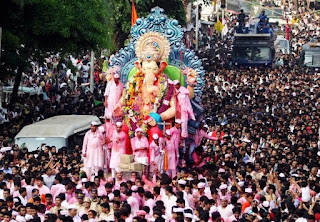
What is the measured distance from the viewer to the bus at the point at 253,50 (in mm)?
43438

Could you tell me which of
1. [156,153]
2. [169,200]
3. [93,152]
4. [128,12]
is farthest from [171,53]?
[128,12]

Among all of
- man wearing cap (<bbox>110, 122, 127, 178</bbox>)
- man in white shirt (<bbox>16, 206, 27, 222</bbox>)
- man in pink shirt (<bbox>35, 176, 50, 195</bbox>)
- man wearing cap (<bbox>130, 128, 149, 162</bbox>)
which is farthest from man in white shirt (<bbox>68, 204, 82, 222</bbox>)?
man wearing cap (<bbox>110, 122, 127, 178</bbox>)

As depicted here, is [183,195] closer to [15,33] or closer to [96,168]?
[96,168]

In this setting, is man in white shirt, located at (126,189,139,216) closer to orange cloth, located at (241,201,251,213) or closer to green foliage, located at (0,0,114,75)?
orange cloth, located at (241,201,251,213)

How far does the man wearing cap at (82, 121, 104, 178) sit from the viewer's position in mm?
19875

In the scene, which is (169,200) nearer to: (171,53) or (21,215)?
(21,215)

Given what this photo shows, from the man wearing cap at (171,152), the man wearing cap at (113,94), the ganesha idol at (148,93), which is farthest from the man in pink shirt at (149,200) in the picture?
the man wearing cap at (113,94)

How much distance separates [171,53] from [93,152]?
290cm

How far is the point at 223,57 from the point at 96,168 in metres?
28.2

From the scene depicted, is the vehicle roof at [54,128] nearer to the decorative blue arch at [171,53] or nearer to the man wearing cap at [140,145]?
the decorative blue arch at [171,53]

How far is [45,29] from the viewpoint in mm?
27125

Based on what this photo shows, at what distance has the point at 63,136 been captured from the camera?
2272 cm

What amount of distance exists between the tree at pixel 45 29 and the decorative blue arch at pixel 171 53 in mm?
4799

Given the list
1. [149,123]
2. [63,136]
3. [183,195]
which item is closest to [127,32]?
[63,136]
